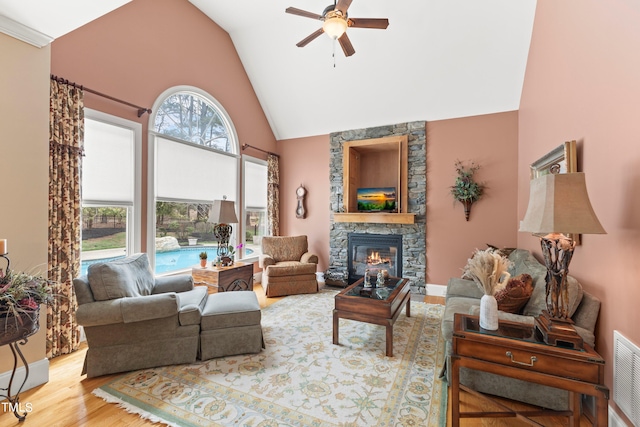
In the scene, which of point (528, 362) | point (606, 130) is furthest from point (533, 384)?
point (606, 130)

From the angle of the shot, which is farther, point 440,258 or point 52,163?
point 440,258

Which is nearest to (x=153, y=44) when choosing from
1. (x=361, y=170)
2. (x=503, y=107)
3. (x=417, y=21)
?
(x=417, y=21)

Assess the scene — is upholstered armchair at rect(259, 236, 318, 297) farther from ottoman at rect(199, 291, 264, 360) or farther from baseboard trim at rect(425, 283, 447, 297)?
baseboard trim at rect(425, 283, 447, 297)

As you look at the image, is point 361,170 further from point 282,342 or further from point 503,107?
point 282,342

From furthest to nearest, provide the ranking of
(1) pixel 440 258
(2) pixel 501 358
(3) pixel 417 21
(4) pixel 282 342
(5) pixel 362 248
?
(5) pixel 362 248 → (1) pixel 440 258 → (3) pixel 417 21 → (4) pixel 282 342 → (2) pixel 501 358

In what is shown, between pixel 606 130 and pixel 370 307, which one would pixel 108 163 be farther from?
pixel 606 130

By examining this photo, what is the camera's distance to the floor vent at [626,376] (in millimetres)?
1486

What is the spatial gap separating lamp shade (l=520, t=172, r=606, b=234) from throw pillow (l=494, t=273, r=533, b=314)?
916mm

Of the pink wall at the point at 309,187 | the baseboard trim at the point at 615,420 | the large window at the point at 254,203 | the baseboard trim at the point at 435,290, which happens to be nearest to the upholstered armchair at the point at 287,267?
the large window at the point at 254,203

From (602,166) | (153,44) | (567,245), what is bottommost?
(567,245)

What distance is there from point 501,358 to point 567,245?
0.77m

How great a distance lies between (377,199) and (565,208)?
3842 millimetres

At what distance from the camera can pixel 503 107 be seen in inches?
174

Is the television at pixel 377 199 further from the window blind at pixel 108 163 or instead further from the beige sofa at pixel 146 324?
the window blind at pixel 108 163
